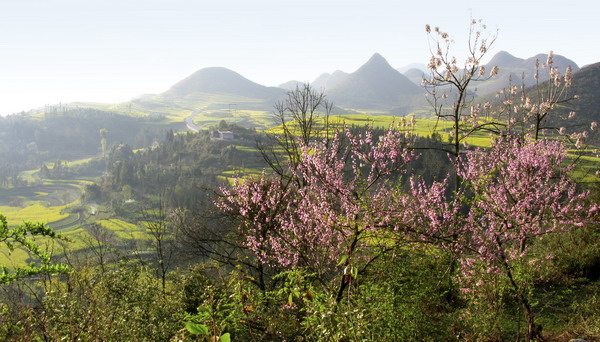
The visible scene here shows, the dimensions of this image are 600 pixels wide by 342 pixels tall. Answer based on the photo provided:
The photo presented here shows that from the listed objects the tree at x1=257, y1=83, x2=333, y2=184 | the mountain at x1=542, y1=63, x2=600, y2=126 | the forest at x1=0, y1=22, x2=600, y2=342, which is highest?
the mountain at x1=542, y1=63, x2=600, y2=126

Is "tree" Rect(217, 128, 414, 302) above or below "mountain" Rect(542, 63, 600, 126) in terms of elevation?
below

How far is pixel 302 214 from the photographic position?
32.5 ft

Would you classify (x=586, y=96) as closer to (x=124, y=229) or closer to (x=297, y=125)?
(x=297, y=125)

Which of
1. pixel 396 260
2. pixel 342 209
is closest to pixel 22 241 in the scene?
pixel 342 209

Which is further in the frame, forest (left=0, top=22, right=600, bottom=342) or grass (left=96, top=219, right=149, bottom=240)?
grass (left=96, top=219, right=149, bottom=240)

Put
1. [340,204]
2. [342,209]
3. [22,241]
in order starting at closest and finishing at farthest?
[22,241] → [342,209] → [340,204]

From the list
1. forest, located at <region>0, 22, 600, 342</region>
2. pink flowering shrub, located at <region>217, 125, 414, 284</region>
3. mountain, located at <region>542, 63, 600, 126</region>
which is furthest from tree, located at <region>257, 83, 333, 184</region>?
mountain, located at <region>542, 63, 600, 126</region>

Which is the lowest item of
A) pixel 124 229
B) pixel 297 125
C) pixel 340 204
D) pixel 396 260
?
pixel 124 229

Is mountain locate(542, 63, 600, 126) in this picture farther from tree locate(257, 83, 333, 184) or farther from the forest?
the forest

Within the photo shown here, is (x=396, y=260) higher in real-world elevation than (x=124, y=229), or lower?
→ higher

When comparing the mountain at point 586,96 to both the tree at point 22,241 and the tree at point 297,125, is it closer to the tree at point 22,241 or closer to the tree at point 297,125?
the tree at point 297,125

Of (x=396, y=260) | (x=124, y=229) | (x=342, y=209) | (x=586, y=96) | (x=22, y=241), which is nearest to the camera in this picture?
(x=22, y=241)

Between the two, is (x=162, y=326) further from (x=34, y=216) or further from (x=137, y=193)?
(x=34, y=216)

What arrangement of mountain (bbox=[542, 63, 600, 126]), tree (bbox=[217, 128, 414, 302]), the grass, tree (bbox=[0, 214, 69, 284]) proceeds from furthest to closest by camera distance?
the grass, mountain (bbox=[542, 63, 600, 126]), tree (bbox=[0, 214, 69, 284]), tree (bbox=[217, 128, 414, 302])
